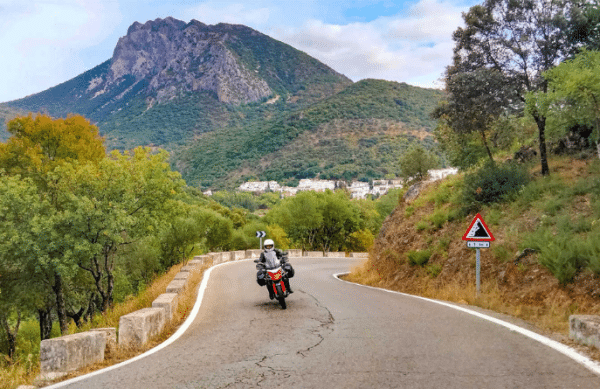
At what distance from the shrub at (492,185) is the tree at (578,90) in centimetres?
240

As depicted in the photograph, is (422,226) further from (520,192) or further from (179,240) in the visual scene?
(179,240)

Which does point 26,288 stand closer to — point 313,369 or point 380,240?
point 380,240

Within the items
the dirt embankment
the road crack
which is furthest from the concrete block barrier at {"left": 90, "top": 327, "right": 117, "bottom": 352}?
the dirt embankment

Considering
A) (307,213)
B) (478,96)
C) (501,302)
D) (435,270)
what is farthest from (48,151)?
(307,213)

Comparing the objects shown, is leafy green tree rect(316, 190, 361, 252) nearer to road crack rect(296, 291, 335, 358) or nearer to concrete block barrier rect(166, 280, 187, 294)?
concrete block barrier rect(166, 280, 187, 294)

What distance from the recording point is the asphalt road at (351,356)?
4.35 meters

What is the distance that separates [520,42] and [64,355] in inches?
715

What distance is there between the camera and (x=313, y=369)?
480 centimetres

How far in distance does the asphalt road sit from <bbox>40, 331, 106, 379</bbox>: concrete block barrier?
0.57 m

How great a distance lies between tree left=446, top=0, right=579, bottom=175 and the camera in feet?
55.1

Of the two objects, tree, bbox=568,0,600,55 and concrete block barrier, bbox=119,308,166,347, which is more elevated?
tree, bbox=568,0,600,55

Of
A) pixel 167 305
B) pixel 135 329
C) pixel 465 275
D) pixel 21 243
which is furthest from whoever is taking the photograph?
pixel 21 243

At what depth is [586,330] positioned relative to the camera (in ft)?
18.1

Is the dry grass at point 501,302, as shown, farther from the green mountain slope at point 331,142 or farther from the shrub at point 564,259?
the green mountain slope at point 331,142
